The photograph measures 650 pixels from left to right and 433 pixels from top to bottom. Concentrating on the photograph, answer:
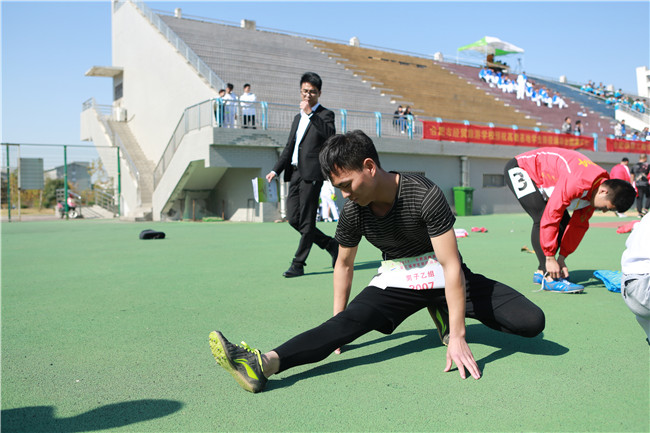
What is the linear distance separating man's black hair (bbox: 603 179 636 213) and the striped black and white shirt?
79.8 inches

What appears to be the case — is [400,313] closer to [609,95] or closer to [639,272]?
[639,272]

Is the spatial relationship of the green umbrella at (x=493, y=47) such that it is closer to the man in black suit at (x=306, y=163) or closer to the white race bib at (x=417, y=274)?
the man in black suit at (x=306, y=163)

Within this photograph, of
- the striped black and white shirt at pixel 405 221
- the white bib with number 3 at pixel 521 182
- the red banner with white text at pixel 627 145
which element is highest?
the red banner with white text at pixel 627 145

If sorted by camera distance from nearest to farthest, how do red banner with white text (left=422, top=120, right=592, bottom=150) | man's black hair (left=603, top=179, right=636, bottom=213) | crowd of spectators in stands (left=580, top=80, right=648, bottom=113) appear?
man's black hair (left=603, top=179, right=636, bottom=213)
red banner with white text (left=422, top=120, right=592, bottom=150)
crowd of spectators in stands (left=580, top=80, right=648, bottom=113)

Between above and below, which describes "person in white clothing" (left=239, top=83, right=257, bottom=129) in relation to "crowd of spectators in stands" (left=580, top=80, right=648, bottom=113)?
below

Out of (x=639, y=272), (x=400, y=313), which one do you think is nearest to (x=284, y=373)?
(x=400, y=313)

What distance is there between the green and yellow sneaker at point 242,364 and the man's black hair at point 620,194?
3050mm


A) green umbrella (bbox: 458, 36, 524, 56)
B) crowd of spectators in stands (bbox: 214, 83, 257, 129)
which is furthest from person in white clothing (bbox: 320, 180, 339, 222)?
green umbrella (bbox: 458, 36, 524, 56)

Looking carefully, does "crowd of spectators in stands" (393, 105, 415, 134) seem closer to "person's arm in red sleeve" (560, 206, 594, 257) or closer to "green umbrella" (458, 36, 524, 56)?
"person's arm in red sleeve" (560, 206, 594, 257)

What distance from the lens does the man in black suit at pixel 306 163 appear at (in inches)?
225

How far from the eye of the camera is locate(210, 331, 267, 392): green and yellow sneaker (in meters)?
2.50

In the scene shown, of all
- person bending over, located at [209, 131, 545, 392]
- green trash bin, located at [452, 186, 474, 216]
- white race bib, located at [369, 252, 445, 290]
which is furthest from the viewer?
green trash bin, located at [452, 186, 474, 216]

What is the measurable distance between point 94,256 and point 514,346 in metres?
6.48

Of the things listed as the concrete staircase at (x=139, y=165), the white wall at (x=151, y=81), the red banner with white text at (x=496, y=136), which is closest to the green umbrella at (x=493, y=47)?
the red banner with white text at (x=496, y=136)
